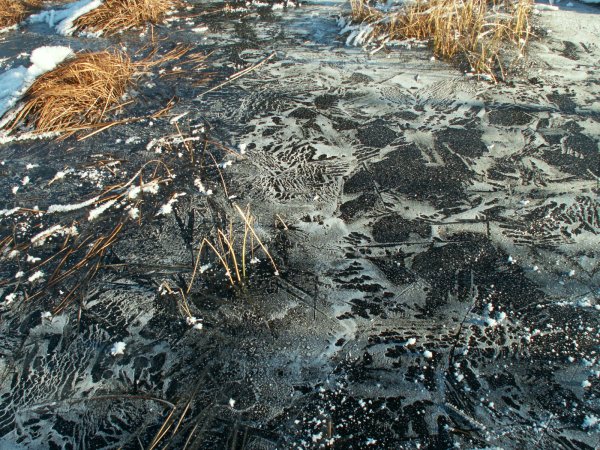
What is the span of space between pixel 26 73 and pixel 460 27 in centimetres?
351

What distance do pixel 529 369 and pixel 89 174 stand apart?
2558 mm

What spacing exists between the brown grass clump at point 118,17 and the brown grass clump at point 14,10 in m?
0.77

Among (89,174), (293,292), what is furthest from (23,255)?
(293,292)

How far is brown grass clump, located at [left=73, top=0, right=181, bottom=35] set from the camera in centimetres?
454

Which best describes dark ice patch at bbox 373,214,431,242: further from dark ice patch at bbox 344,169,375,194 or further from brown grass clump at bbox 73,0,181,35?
brown grass clump at bbox 73,0,181,35

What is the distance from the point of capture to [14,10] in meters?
4.93

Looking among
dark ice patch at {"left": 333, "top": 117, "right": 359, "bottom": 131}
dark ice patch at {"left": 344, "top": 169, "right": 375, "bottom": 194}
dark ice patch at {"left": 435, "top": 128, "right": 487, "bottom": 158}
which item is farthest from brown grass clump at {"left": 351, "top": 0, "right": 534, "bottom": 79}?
dark ice patch at {"left": 344, "top": 169, "right": 375, "bottom": 194}

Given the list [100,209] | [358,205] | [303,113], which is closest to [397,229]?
[358,205]

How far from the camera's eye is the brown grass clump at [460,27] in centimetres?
380

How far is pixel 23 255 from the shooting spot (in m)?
2.41

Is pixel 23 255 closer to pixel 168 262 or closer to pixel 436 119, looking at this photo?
pixel 168 262

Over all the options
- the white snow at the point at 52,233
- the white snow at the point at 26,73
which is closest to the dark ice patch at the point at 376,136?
the white snow at the point at 52,233

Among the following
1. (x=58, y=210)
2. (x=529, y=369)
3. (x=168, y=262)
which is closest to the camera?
(x=529, y=369)

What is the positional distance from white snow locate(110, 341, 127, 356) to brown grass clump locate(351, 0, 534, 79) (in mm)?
3157
